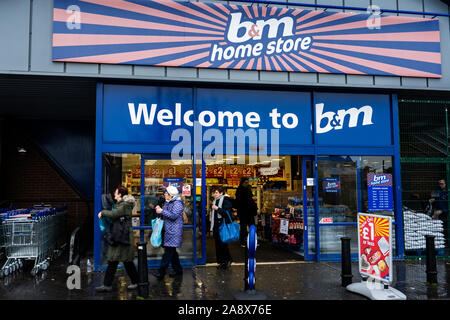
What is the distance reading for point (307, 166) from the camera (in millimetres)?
9125

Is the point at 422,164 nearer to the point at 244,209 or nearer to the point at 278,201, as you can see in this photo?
the point at 278,201

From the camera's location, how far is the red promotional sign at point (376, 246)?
19.9ft

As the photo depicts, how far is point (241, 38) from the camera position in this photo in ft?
28.0

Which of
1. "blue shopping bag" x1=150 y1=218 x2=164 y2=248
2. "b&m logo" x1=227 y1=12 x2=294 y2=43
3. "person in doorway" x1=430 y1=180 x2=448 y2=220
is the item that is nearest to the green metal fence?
"person in doorway" x1=430 y1=180 x2=448 y2=220

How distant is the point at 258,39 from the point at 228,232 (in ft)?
14.3

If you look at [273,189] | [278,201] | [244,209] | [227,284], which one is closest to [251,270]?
[227,284]

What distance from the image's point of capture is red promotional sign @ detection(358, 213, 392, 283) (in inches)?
238

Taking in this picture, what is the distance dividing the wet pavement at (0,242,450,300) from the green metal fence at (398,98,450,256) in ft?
3.40

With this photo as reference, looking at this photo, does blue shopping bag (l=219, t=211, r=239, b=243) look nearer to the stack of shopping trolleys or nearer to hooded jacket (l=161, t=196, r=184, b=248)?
hooded jacket (l=161, t=196, r=184, b=248)

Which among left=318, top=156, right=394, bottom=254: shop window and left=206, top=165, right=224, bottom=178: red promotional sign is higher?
left=206, top=165, right=224, bottom=178: red promotional sign

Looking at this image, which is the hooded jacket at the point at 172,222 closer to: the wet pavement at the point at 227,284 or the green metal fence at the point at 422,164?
the wet pavement at the point at 227,284
